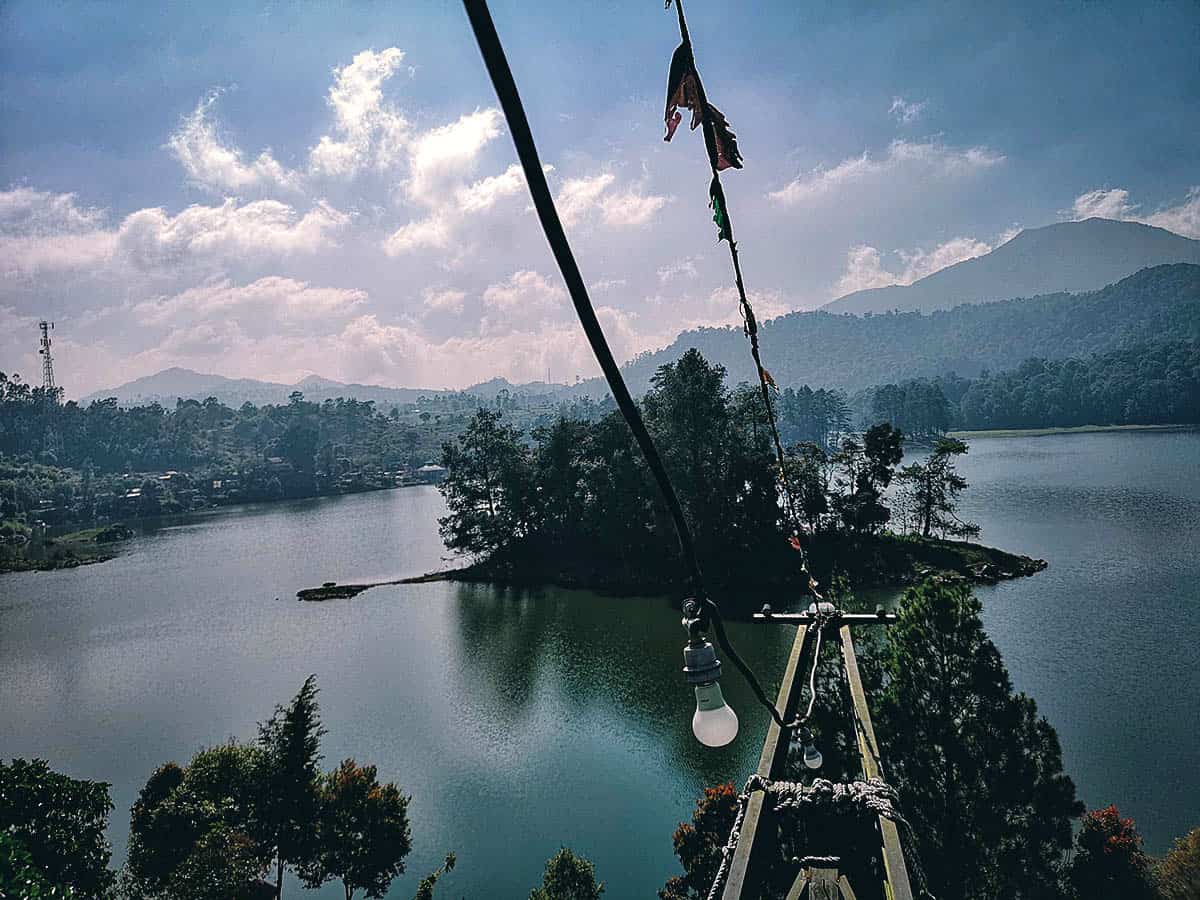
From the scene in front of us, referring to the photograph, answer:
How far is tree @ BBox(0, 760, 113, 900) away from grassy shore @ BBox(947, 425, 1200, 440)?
80.7 m

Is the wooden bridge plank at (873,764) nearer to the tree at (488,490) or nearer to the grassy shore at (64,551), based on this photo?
the tree at (488,490)

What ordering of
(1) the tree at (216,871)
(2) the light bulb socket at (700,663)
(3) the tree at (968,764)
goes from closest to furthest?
1. (2) the light bulb socket at (700,663)
2. (3) the tree at (968,764)
3. (1) the tree at (216,871)

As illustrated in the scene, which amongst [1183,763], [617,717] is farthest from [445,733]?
[1183,763]

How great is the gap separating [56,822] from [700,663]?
8.54 meters

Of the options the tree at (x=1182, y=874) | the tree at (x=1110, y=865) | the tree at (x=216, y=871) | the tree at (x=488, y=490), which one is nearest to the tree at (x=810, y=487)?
the tree at (x=488, y=490)

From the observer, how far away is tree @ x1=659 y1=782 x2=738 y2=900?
310 inches

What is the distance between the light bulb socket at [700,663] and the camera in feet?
6.47

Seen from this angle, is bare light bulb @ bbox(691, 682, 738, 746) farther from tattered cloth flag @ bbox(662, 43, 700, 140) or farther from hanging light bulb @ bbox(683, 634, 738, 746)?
tattered cloth flag @ bbox(662, 43, 700, 140)

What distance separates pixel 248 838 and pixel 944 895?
25.6 feet

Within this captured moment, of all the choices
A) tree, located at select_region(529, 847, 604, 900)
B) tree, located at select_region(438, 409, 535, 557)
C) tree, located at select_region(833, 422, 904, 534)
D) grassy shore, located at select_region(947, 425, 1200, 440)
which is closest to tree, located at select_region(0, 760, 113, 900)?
tree, located at select_region(529, 847, 604, 900)

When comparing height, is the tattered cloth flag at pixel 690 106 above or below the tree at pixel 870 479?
above

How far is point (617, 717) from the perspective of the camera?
50.3 ft

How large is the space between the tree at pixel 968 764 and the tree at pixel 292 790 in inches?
282

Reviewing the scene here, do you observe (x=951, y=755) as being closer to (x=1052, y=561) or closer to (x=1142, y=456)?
(x=1052, y=561)
